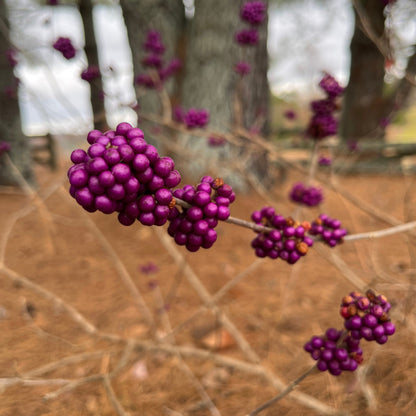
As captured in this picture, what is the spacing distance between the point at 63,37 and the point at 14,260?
228 cm

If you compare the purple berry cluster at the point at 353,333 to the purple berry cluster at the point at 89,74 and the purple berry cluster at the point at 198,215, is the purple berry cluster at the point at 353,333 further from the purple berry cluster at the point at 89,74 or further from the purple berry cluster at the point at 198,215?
the purple berry cluster at the point at 89,74

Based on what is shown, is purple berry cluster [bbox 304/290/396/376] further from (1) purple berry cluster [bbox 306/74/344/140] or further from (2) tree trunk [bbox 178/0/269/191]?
(2) tree trunk [bbox 178/0/269/191]

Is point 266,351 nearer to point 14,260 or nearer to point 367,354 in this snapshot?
point 367,354

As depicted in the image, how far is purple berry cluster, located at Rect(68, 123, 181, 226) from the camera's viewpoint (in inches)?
27.0

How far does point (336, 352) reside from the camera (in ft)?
3.67

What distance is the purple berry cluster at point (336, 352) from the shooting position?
3.64ft

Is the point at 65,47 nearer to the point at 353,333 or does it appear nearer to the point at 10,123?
the point at 353,333

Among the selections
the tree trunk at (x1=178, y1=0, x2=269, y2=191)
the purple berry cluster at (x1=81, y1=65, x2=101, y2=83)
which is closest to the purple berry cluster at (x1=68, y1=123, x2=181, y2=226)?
the purple berry cluster at (x1=81, y1=65, x2=101, y2=83)

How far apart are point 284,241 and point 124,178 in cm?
60

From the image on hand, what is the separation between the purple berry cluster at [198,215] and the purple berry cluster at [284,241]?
0.27 meters

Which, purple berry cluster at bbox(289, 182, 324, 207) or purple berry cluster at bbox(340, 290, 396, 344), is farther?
purple berry cluster at bbox(289, 182, 324, 207)

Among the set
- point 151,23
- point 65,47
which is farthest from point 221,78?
point 65,47

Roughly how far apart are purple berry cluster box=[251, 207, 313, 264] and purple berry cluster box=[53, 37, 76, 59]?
6.50 ft

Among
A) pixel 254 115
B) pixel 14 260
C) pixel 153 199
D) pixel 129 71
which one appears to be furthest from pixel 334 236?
pixel 129 71
